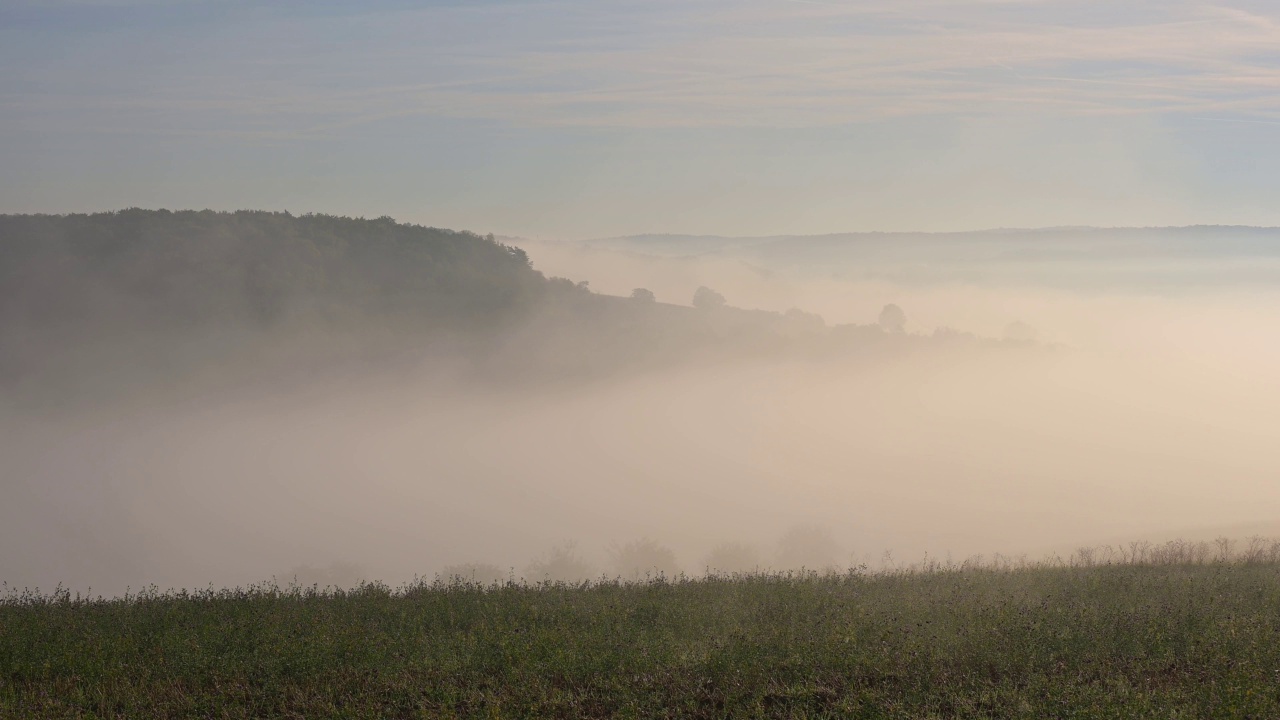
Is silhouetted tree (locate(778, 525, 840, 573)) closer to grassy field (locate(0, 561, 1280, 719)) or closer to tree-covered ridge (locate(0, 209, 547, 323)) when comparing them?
tree-covered ridge (locate(0, 209, 547, 323))

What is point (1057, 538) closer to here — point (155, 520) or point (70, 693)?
point (155, 520)

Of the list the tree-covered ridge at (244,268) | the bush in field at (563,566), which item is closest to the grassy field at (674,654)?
the bush in field at (563,566)

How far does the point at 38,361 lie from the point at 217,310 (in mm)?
24194

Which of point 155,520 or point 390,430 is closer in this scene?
point 155,520

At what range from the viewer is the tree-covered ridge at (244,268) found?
138250mm

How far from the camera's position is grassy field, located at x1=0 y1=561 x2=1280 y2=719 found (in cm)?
948

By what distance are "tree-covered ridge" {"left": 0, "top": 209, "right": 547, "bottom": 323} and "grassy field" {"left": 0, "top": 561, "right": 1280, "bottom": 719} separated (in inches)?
5503

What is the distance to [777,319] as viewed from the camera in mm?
194750

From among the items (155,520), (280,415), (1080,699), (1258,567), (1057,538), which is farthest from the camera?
(280,415)

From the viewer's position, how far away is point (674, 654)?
1041 centimetres

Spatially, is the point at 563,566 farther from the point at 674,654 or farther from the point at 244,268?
the point at 674,654

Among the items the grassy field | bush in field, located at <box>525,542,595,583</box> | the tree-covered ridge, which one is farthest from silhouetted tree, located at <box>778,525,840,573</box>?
the grassy field

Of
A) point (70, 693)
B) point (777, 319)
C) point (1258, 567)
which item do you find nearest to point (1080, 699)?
point (1258, 567)

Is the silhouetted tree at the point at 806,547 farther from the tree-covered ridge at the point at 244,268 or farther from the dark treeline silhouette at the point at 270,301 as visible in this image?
the tree-covered ridge at the point at 244,268
